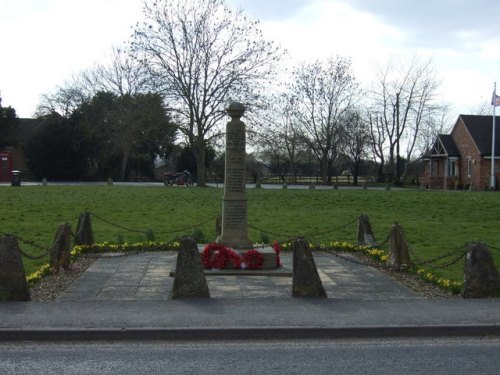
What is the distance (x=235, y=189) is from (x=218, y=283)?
7.37 feet

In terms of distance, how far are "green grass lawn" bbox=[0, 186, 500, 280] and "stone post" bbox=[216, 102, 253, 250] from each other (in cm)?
271

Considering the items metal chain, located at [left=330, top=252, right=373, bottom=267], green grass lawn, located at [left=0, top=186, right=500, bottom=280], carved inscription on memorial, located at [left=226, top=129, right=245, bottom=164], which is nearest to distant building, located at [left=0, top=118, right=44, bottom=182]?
green grass lawn, located at [left=0, top=186, right=500, bottom=280]

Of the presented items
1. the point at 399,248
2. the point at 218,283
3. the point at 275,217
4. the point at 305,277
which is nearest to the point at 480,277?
the point at 305,277

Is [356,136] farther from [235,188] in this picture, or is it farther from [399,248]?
[235,188]

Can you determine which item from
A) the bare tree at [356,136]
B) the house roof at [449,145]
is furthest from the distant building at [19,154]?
the house roof at [449,145]

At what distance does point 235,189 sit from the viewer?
12.6 meters

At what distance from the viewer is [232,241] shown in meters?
12.6

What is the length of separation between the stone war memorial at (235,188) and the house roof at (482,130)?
49413 mm

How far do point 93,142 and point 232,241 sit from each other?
59.4m

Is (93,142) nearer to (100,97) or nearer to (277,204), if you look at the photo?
(100,97)

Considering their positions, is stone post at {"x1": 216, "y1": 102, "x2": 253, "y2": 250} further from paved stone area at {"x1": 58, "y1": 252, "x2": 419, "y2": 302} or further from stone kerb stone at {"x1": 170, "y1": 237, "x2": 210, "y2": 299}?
stone kerb stone at {"x1": 170, "y1": 237, "x2": 210, "y2": 299}

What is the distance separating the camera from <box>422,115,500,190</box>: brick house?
57.8 metres

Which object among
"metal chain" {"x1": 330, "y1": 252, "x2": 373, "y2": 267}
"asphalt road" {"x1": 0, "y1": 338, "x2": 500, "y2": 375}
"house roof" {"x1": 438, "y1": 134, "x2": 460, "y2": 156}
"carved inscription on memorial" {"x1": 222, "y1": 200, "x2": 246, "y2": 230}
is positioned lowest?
"asphalt road" {"x1": 0, "y1": 338, "x2": 500, "y2": 375}

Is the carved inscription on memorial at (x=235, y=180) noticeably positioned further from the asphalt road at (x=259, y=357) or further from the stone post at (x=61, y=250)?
the asphalt road at (x=259, y=357)
